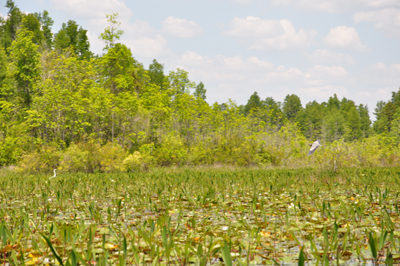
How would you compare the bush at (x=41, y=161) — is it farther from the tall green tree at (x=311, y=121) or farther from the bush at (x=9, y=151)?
the tall green tree at (x=311, y=121)

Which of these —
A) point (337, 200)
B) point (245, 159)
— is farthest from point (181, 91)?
point (337, 200)

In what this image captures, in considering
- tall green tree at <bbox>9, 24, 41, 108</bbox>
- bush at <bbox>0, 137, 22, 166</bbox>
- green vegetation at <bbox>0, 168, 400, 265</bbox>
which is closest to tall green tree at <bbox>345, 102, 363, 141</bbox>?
tall green tree at <bbox>9, 24, 41, 108</bbox>

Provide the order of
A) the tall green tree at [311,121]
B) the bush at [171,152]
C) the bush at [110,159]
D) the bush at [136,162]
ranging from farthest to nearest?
the tall green tree at [311,121] < the bush at [171,152] < the bush at [136,162] < the bush at [110,159]

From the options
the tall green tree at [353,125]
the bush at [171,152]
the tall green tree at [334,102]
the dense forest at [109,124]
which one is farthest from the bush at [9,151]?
the tall green tree at [334,102]

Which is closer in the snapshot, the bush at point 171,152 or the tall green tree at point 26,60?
the tall green tree at point 26,60

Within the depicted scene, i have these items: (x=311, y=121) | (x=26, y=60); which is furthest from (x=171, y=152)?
(x=311, y=121)

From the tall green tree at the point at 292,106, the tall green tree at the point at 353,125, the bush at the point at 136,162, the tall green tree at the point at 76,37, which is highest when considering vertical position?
the tall green tree at the point at 76,37

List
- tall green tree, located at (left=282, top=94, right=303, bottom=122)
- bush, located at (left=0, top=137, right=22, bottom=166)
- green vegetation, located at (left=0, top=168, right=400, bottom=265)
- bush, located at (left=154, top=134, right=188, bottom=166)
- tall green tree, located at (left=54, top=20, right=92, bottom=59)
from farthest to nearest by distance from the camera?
tall green tree, located at (left=282, top=94, right=303, bottom=122)
tall green tree, located at (left=54, top=20, right=92, bottom=59)
bush, located at (left=154, top=134, right=188, bottom=166)
bush, located at (left=0, top=137, right=22, bottom=166)
green vegetation, located at (left=0, top=168, right=400, bottom=265)

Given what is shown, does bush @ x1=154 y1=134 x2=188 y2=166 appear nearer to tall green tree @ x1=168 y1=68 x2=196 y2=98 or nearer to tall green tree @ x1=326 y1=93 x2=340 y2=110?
tall green tree @ x1=168 y1=68 x2=196 y2=98

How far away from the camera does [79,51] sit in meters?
41.7

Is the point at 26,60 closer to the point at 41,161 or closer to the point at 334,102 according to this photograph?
the point at 41,161

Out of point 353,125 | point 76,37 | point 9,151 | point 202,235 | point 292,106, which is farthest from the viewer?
point 292,106

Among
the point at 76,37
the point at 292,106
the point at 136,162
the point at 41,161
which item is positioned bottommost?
the point at 136,162

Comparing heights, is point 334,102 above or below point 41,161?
above
